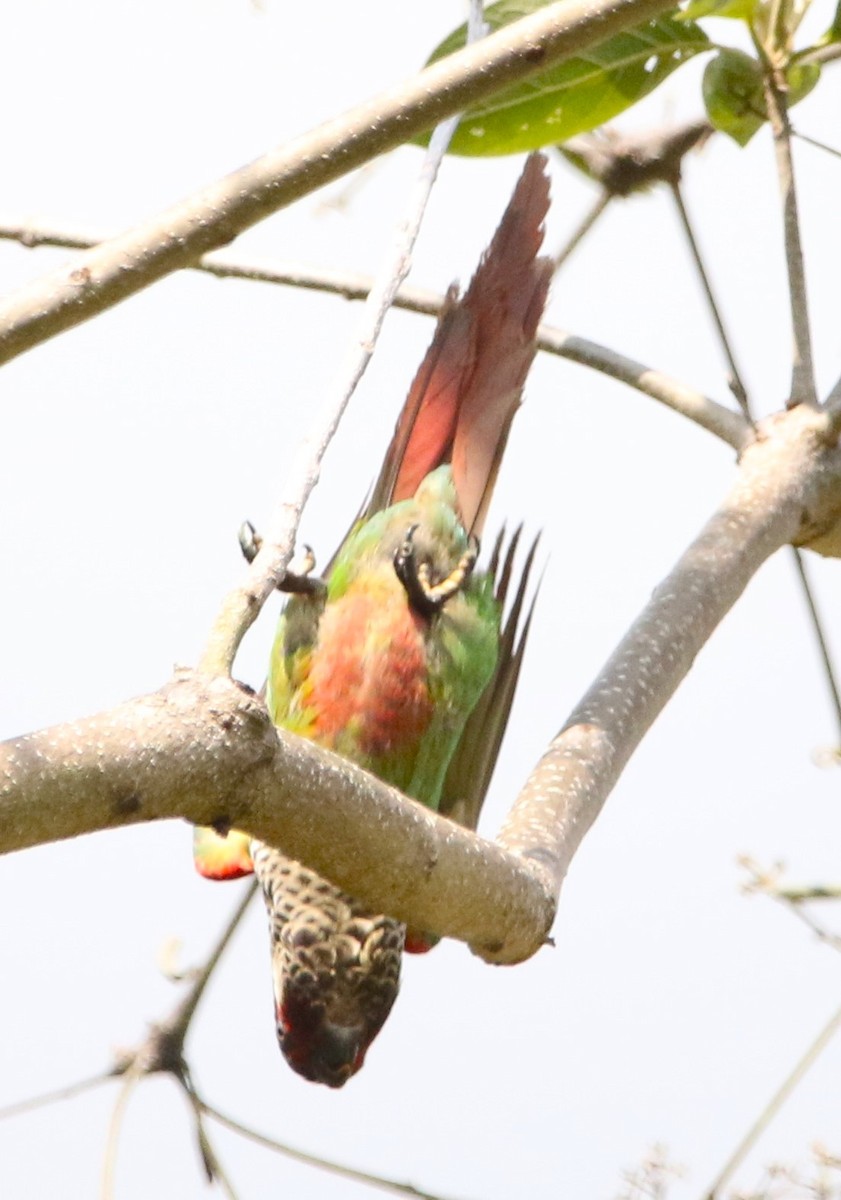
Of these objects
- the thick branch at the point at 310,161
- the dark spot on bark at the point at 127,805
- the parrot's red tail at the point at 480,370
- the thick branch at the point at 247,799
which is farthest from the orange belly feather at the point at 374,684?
the dark spot on bark at the point at 127,805

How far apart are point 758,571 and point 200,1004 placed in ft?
4.18

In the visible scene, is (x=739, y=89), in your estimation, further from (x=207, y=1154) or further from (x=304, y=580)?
(x=207, y=1154)

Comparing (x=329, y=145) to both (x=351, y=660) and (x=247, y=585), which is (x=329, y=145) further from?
(x=351, y=660)

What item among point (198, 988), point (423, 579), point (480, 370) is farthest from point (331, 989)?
point (480, 370)

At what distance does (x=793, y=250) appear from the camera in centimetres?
254

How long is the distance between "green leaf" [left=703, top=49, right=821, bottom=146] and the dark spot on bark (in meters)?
1.95

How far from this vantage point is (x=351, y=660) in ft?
9.91

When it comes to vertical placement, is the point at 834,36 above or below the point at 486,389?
above

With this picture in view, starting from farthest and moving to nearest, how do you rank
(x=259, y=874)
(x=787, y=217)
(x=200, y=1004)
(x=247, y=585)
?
(x=259, y=874) → (x=200, y=1004) → (x=787, y=217) → (x=247, y=585)

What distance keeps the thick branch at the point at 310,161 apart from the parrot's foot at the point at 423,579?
4.80 ft

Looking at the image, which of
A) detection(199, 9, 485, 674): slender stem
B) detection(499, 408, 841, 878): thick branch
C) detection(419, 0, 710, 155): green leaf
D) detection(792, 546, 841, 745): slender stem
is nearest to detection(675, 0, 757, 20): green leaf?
detection(419, 0, 710, 155): green leaf

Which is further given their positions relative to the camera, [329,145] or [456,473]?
[456,473]

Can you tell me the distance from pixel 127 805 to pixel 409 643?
177 cm

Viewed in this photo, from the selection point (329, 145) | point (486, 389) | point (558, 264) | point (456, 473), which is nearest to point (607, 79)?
point (558, 264)
